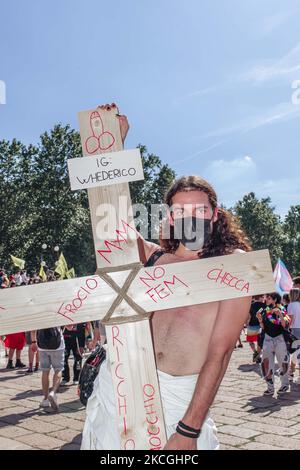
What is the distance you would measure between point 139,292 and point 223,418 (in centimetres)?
464

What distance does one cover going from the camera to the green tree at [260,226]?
60044 millimetres

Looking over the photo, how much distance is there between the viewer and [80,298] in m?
1.92

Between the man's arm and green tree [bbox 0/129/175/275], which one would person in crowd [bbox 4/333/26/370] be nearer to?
the man's arm

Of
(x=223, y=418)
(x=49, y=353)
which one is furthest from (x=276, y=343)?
(x=49, y=353)

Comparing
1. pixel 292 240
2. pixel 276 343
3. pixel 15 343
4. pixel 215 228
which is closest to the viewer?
pixel 215 228

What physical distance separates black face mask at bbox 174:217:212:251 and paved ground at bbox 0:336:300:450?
3.55m

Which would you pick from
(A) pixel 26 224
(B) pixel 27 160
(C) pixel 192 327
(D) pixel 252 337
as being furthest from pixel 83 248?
(C) pixel 192 327

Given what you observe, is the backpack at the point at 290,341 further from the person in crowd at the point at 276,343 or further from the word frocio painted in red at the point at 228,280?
the word frocio painted in red at the point at 228,280

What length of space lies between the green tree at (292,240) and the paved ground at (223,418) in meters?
56.8

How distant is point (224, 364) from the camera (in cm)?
189

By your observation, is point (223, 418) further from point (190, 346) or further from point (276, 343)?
point (190, 346)

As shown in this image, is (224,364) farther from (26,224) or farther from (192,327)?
(26,224)

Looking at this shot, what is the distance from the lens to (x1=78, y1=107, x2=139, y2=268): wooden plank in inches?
75.7

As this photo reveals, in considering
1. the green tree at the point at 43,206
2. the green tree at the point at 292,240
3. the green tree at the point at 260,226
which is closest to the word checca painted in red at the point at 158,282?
the green tree at the point at 43,206
